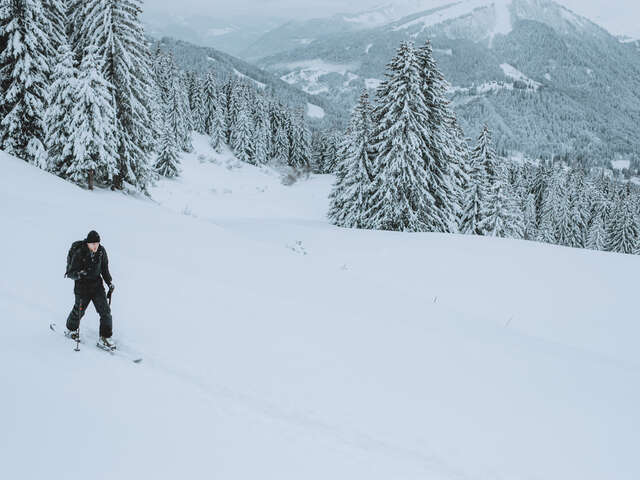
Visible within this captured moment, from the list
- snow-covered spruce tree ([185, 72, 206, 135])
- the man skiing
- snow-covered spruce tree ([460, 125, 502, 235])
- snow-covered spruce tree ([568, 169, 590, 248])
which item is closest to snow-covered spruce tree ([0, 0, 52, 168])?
the man skiing

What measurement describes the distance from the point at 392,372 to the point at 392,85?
66.3 ft

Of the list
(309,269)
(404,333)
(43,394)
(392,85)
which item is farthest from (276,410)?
(392,85)

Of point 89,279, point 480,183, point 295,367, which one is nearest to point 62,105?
point 89,279

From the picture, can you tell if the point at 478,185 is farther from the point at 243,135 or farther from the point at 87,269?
the point at 243,135

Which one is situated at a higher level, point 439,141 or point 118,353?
point 439,141

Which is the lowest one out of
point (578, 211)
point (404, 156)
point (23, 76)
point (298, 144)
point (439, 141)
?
point (578, 211)

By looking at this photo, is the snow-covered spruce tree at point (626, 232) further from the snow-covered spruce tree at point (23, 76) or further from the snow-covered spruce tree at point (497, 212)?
the snow-covered spruce tree at point (23, 76)

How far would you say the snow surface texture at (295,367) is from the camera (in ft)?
15.2

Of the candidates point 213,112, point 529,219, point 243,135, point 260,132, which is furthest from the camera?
point 213,112

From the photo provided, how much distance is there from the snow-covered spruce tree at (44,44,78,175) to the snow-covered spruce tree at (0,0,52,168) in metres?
2.24

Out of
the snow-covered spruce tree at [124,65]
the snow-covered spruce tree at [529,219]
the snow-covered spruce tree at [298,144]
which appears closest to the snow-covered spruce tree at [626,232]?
the snow-covered spruce tree at [529,219]

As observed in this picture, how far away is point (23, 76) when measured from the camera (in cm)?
1944

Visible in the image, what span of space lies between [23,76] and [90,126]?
5.59 meters

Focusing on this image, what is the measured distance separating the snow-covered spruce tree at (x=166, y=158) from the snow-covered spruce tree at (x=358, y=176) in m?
23.8
